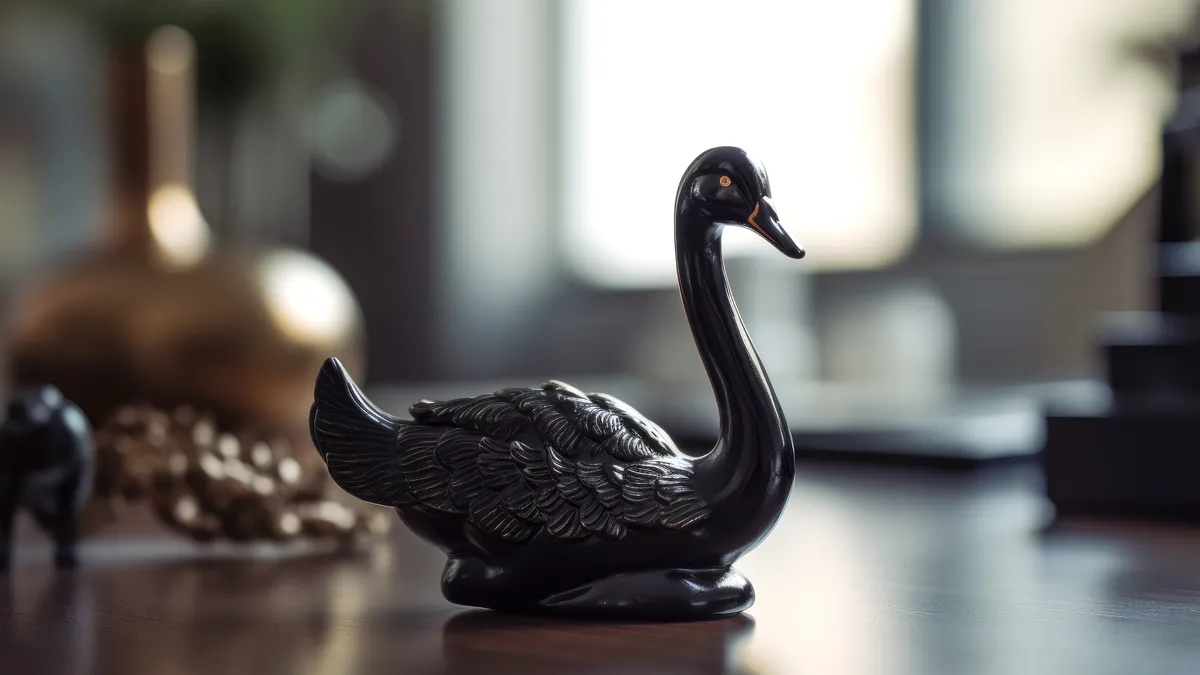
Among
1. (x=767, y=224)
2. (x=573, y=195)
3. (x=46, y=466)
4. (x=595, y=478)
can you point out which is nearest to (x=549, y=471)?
(x=595, y=478)

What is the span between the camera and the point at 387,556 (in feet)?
2.15

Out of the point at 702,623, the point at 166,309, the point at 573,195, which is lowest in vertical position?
the point at 702,623

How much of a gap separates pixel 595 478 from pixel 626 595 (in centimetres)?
5

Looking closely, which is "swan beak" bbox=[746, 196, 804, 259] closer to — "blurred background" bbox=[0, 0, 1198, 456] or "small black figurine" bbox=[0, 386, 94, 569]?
"blurred background" bbox=[0, 0, 1198, 456]

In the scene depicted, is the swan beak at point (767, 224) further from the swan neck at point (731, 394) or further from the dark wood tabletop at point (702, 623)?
the dark wood tabletop at point (702, 623)

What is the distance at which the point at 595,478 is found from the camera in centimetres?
47

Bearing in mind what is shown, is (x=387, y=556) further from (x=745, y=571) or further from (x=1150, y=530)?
(x=1150, y=530)

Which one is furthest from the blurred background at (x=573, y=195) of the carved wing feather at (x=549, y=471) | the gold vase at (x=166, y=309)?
the carved wing feather at (x=549, y=471)

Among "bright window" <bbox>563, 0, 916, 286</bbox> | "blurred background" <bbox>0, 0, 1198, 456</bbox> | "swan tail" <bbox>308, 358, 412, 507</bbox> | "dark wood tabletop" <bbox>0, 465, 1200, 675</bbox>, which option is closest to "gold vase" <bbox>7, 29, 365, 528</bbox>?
"blurred background" <bbox>0, 0, 1198, 456</bbox>

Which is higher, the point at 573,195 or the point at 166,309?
the point at 573,195

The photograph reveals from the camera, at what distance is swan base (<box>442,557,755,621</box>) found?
470mm

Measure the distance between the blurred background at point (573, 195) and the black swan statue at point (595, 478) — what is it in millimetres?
83

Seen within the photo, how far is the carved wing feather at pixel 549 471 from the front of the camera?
47 cm

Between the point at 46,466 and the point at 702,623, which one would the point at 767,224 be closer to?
the point at 702,623
